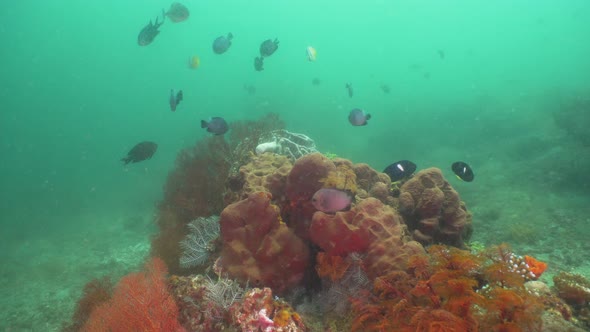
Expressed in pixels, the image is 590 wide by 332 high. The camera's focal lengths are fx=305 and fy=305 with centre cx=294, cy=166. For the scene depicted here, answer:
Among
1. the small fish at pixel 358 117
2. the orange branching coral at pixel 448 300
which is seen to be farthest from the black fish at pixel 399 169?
the orange branching coral at pixel 448 300

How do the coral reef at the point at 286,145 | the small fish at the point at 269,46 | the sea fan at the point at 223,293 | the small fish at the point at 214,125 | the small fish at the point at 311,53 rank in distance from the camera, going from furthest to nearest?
the small fish at the point at 311,53, the small fish at the point at 269,46, the coral reef at the point at 286,145, the small fish at the point at 214,125, the sea fan at the point at 223,293

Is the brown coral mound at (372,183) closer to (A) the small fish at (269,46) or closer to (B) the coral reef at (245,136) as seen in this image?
(B) the coral reef at (245,136)

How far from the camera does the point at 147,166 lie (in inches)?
1561

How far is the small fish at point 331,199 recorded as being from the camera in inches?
141

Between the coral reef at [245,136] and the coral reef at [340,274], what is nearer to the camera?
the coral reef at [340,274]

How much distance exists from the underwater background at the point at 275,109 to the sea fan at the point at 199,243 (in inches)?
285

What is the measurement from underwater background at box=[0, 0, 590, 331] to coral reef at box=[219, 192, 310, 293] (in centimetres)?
748

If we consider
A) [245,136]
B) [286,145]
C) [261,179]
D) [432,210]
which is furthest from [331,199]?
[245,136]

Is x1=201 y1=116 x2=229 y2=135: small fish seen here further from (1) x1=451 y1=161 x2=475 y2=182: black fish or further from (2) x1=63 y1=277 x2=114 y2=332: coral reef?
(1) x1=451 y1=161 x2=475 y2=182: black fish

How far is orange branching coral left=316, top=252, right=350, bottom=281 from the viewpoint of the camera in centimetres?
361

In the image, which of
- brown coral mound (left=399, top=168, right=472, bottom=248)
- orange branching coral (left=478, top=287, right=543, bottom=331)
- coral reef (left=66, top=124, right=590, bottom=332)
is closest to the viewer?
orange branching coral (left=478, top=287, right=543, bottom=331)

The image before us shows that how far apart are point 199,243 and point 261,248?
1.60 metres

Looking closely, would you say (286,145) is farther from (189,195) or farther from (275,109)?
(275,109)

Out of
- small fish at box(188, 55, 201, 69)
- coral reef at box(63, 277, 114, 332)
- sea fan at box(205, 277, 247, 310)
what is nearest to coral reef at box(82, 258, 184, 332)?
sea fan at box(205, 277, 247, 310)
